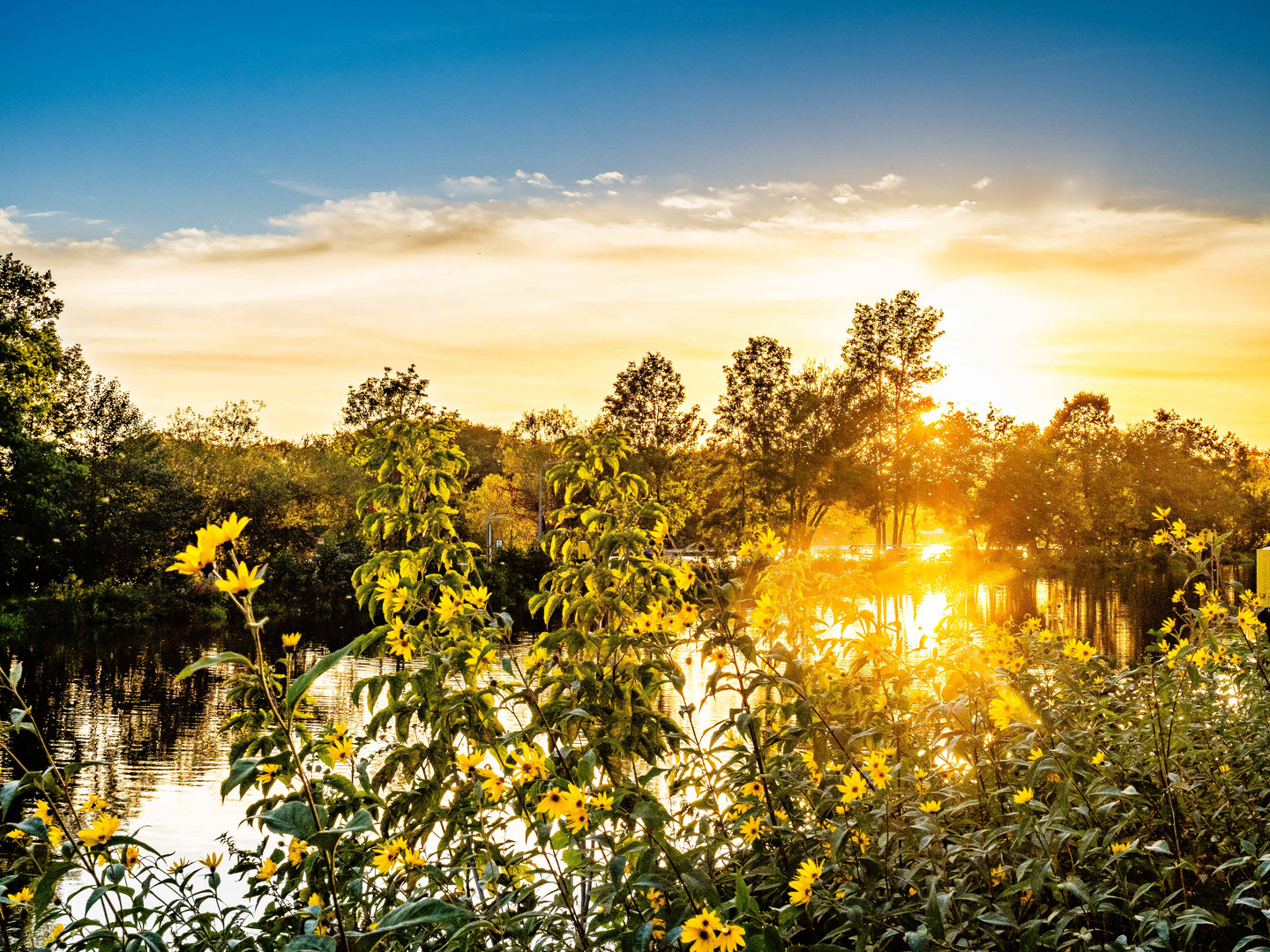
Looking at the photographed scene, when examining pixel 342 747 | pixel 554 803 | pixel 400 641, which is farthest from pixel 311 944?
pixel 400 641

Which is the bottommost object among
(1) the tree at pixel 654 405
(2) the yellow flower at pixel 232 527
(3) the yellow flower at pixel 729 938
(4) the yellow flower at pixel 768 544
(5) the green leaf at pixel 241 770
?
(3) the yellow flower at pixel 729 938

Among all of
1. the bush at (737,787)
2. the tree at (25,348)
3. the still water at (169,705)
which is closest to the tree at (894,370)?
the still water at (169,705)

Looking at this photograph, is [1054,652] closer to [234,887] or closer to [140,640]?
[234,887]

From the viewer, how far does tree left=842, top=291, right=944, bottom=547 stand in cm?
3591

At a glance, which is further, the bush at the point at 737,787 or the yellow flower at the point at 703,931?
the bush at the point at 737,787

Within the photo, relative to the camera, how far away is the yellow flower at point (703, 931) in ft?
4.98

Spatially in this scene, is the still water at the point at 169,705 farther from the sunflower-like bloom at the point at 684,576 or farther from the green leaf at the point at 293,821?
the green leaf at the point at 293,821

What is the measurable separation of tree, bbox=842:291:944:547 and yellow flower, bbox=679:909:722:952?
35.4 m

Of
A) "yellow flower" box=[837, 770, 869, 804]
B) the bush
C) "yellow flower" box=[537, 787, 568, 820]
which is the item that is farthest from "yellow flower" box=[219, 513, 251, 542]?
"yellow flower" box=[837, 770, 869, 804]

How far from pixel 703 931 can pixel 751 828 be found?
64cm

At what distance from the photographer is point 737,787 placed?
2238mm

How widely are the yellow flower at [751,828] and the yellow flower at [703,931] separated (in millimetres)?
620

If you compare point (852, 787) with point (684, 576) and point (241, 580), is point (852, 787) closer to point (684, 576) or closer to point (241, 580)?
point (684, 576)

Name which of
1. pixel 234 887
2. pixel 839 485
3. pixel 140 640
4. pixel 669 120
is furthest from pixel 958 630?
pixel 839 485
